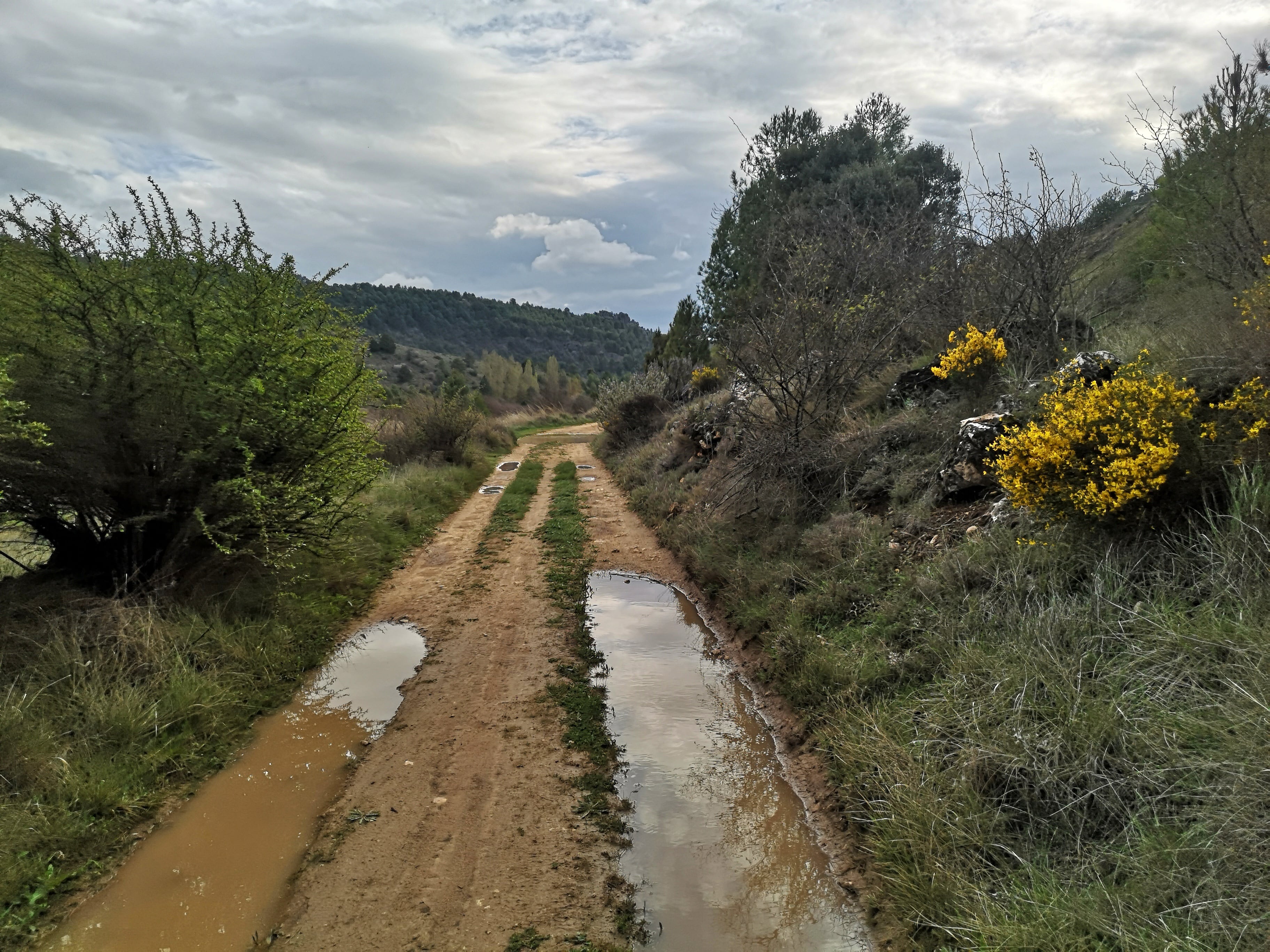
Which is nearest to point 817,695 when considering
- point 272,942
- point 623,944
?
point 623,944

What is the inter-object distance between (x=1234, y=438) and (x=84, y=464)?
9.00 meters

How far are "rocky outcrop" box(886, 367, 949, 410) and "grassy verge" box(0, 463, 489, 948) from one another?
8.11 meters

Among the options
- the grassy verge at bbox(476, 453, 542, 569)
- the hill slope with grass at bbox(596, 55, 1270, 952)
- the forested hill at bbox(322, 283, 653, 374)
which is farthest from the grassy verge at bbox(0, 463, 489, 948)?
the forested hill at bbox(322, 283, 653, 374)

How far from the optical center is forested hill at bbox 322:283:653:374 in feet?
319

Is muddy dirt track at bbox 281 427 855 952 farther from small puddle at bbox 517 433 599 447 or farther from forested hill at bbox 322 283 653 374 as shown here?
forested hill at bbox 322 283 653 374

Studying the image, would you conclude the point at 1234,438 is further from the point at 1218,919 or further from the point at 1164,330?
the point at 1218,919

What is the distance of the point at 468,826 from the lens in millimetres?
4355

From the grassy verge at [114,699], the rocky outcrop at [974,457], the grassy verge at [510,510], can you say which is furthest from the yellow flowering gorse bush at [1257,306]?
the grassy verge at [510,510]

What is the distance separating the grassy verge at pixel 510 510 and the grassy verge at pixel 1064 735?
Answer: 671cm

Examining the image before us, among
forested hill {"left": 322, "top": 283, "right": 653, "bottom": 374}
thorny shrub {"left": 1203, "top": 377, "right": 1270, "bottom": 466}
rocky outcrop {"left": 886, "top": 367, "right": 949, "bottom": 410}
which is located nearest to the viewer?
thorny shrub {"left": 1203, "top": 377, "right": 1270, "bottom": 466}

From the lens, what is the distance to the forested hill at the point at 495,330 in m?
97.2

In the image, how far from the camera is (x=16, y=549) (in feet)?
24.4

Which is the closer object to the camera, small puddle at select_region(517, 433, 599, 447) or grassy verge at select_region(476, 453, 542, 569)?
grassy verge at select_region(476, 453, 542, 569)

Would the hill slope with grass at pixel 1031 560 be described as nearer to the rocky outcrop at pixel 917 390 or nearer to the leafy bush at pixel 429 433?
the rocky outcrop at pixel 917 390
